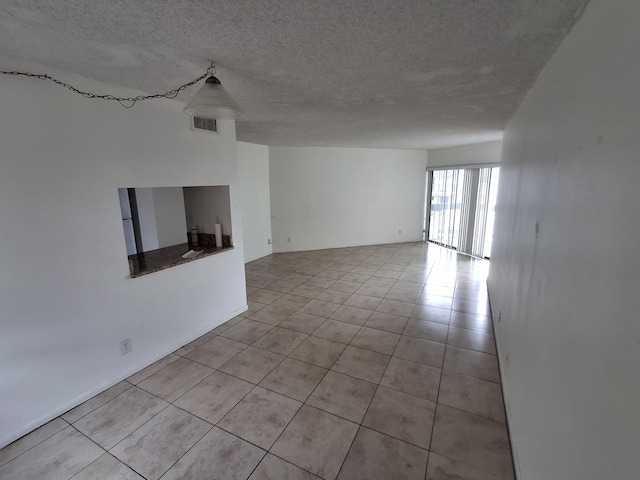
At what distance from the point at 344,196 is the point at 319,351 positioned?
4582 millimetres

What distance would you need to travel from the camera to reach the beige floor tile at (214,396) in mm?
2115

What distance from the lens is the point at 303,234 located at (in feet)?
22.2

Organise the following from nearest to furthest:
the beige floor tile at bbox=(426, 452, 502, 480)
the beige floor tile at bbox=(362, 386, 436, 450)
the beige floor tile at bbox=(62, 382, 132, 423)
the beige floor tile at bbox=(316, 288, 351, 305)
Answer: the beige floor tile at bbox=(426, 452, 502, 480)
the beige floor tile at bbox=(362, 386, 436, 450)
the beige floor tile at bbox=(62, 382, 132, 423)
the beige floor tile at bbox=(316, 288, 351, 305)

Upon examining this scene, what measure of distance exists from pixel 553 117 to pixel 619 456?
1438 mm

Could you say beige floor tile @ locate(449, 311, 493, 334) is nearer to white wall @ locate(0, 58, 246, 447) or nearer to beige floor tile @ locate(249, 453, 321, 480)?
beige floor tile @ locate(249, 453, 321, 480)

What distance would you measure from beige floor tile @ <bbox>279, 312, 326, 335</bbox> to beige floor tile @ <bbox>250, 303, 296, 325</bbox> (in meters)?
0.09

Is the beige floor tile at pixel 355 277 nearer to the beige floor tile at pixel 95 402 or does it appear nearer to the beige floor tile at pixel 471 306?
the beige floor tile at pixel 471 306

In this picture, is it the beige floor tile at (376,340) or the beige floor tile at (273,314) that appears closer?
the beige floor tile at (376,340)

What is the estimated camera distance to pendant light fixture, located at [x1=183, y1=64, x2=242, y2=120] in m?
1.63

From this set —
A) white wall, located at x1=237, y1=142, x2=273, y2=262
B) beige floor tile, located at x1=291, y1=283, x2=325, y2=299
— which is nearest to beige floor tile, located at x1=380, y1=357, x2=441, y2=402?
beige floor tile, located at x1=291, y1=283, x2=325, y2=299

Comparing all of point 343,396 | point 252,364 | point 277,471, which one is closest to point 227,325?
A: point 252,364

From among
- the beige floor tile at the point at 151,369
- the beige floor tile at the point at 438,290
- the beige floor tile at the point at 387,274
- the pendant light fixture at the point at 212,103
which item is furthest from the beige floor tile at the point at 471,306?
the pendant light fixture at the point at 212,103

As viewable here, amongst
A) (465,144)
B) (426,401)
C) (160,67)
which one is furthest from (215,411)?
(465,144)

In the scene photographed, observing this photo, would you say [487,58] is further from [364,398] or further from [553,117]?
[364,398]
